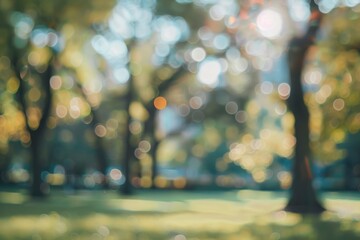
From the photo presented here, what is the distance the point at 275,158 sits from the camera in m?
48.2

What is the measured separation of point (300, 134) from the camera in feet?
70.0

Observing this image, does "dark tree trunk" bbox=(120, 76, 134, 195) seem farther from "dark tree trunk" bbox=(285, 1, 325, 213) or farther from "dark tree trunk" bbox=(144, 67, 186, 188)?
"dark tree trunk" bbox=(285, 1, 325, 213)

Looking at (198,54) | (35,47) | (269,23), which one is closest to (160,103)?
(198,54)

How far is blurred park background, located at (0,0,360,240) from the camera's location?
70.3 feet

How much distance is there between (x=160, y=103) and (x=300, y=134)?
70.2 feet

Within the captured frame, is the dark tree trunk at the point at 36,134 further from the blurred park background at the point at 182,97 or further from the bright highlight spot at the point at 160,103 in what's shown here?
the bright highlight spot at the point at 160,103

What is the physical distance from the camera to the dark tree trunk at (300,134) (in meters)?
20.5

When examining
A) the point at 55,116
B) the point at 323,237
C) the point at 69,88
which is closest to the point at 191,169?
the point at 55,116

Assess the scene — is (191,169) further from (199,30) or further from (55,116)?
(199,30)

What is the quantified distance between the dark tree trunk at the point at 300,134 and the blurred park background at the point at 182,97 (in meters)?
0.04

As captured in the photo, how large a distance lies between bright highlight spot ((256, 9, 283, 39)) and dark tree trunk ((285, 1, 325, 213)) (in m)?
0.88

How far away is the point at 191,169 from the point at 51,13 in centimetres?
2916

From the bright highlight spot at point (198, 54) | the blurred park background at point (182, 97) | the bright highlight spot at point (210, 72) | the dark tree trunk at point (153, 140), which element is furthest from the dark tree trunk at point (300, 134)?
the dark tree trunk at point (153, 140)

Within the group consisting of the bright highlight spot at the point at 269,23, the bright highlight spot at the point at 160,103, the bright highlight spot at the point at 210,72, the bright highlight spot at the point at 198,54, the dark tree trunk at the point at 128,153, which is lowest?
the dark tree trunk at the point at 128,153
